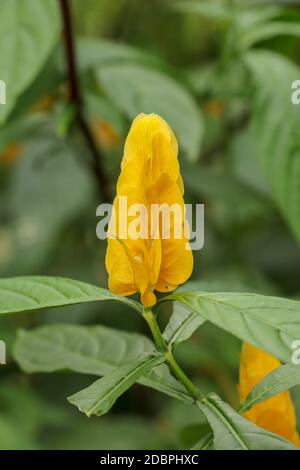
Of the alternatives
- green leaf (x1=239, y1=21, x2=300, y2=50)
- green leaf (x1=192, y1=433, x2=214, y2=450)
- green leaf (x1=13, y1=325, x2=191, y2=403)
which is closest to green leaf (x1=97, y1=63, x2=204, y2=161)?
green leaf (x1=239, y1=21, x2=300, y2=50)

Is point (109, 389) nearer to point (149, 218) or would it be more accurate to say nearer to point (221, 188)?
point (149, 218)

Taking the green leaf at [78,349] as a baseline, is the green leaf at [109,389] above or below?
above

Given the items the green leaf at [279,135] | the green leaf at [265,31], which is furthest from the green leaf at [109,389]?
the green leaf at [265,31]

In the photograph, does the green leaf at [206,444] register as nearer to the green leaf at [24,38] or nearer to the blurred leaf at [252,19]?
the green leaf at [24,38]

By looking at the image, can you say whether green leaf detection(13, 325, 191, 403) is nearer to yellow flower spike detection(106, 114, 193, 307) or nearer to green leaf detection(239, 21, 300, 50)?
yellow flower spike detection(106, 114, 193, 307)

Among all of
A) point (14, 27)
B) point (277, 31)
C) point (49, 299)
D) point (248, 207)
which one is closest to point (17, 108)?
point (14, 27)
